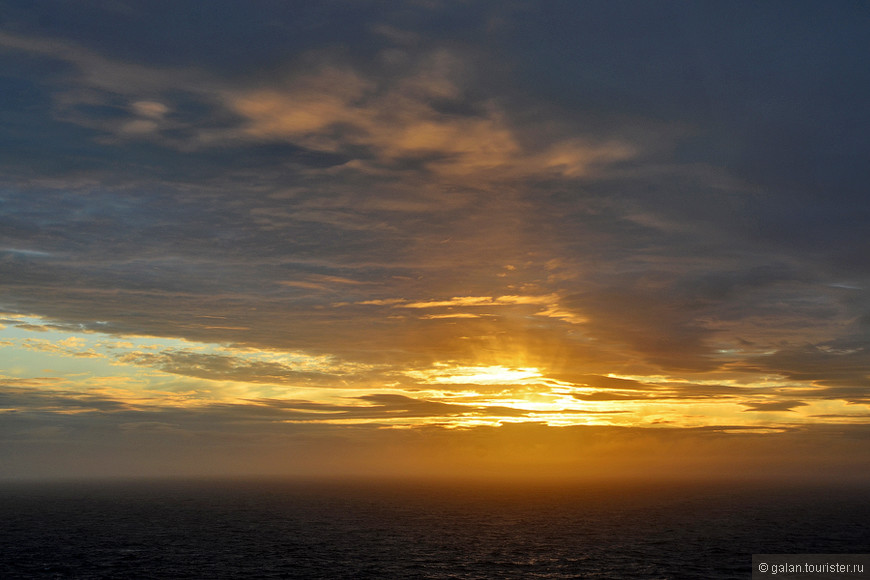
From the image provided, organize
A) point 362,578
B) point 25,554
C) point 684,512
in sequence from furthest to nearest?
point 684,512, point 25,554, point 362,578

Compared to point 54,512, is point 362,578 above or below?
above

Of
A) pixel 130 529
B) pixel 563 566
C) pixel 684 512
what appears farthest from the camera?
pixel 684 512

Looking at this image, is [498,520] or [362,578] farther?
[498,520]

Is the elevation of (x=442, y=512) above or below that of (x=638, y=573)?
below

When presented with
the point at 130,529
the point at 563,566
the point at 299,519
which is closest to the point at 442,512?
the point at 299,519

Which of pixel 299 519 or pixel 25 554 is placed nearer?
pixel 25 554

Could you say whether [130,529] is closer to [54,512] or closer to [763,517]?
[54,512]

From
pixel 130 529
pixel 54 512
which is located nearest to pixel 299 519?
pixel 130 529

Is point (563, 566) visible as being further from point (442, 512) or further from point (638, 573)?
point (442, 512)

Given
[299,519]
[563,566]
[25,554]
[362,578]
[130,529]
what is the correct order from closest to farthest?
[362,578] → [563,566] → [25,554] → [130,529] → [299,519]
